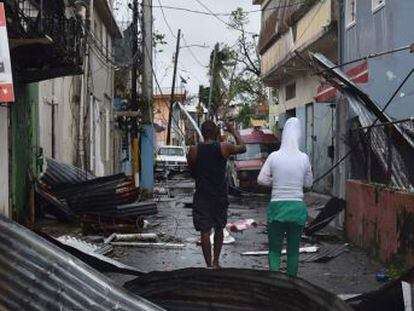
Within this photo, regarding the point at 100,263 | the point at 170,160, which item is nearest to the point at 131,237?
the point at 100,263

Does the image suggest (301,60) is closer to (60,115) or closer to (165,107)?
(60,115)

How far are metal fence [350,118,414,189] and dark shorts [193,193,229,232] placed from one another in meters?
2.87

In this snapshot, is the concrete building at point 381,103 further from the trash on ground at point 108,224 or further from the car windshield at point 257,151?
the car windshield at point 257,151

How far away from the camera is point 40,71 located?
12.9 meters

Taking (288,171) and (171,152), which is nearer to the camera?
(288,171)

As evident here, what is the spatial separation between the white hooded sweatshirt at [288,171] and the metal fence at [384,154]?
7.95ft

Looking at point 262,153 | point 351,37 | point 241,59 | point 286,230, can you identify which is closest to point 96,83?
point 262,153

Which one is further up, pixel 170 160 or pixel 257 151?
pixel 257 151

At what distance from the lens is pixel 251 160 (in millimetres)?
26125

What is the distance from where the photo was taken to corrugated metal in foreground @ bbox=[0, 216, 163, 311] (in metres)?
3.59

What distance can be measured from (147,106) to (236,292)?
59.1ft

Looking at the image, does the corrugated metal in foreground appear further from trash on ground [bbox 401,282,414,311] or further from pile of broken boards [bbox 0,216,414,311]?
trash on ground [bbox 401,282,414,311]

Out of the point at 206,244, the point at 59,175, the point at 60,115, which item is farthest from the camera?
the point at 60,115

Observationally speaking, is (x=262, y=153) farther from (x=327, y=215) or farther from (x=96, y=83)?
(x=327, y=215)
